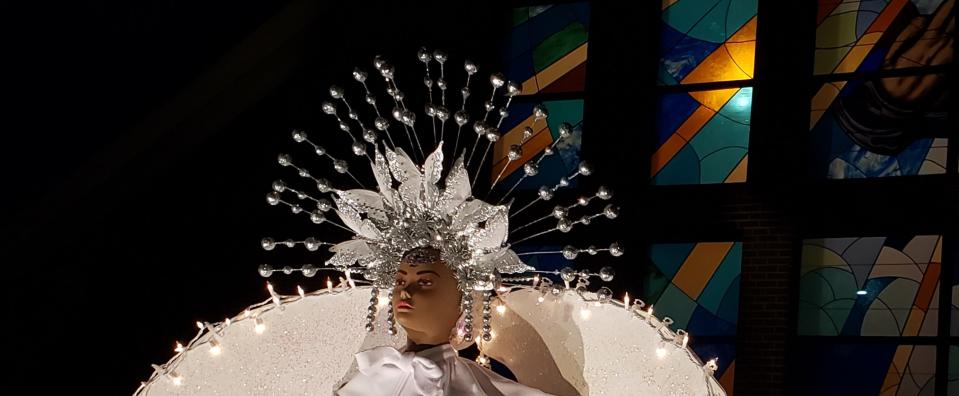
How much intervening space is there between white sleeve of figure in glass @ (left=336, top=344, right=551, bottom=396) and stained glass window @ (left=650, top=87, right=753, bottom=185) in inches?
145

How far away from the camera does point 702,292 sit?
8.06 m

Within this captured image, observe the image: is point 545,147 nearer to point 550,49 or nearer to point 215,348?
point 550,49

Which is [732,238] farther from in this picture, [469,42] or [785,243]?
[469,42]

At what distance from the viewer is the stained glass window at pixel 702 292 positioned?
A: 7.98 m

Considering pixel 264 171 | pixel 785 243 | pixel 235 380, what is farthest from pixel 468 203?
pixel 264 171

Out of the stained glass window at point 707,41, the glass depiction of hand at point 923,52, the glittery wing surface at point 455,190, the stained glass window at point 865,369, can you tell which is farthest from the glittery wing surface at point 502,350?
the stained glass window at point 707,41

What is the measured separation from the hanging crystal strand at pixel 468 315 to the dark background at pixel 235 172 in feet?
9.30

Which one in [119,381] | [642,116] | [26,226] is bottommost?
[119,381]

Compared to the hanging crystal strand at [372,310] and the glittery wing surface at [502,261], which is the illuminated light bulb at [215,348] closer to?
the hanging crystal strand at [372,310]

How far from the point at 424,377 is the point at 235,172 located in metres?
4.27

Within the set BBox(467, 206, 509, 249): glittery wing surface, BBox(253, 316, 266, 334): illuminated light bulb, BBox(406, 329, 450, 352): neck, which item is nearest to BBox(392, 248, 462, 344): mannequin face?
BBox(406, 329, 450, 352): neck

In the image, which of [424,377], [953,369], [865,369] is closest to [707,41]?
[865,369]

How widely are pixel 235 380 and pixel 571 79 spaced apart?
3914mm

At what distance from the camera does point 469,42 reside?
28.4 feet
